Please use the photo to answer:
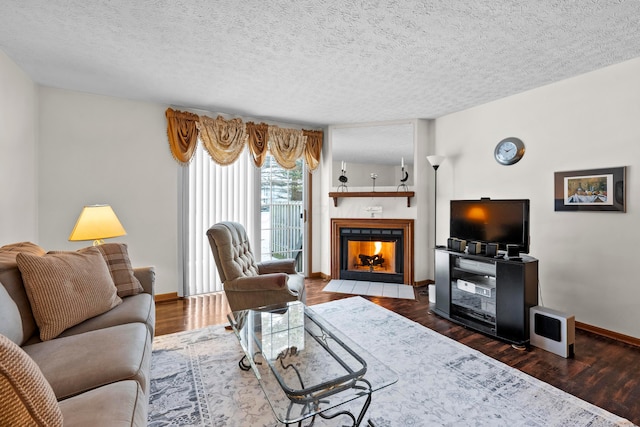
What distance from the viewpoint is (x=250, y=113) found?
4.09m

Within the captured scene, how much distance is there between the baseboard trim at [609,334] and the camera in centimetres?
262

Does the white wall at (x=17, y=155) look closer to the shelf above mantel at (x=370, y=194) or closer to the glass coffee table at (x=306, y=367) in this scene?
the glass coffee table at (x=306, y=367)

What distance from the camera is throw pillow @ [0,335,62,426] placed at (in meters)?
0.75

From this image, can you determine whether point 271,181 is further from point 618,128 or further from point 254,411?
point 618,128

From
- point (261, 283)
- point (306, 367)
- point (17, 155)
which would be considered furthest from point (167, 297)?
point (306, 367)

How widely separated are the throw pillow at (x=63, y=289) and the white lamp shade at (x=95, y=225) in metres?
0.73

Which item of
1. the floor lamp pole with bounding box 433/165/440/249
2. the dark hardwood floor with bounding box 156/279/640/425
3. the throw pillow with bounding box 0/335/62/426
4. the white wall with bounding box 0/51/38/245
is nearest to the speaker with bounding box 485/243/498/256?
the dark hardwood floor with bounding box 156/279/640/425

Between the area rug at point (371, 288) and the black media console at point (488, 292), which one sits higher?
the black media console at point (488, 292)

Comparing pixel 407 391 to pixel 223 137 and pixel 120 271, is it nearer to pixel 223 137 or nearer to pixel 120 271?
pixel 120 271

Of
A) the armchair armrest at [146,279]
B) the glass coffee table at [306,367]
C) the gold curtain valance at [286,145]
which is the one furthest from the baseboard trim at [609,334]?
the armchair armrest at [146,279]

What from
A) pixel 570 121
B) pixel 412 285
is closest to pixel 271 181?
pixel 412 285

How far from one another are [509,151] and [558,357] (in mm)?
2193

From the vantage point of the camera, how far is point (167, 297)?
381 cm

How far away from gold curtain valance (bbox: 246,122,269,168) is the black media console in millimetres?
2655
